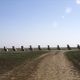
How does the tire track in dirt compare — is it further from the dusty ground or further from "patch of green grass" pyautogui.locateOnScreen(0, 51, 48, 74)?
"patch of green grass" pyautogui.locateOnScreen(0, 51, 48, 74)

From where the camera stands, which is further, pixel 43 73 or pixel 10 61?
pixel 10 61

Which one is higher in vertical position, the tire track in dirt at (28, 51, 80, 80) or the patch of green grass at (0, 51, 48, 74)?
the patch of green grass at (0, 51, 48, 74)

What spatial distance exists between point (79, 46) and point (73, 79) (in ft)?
302

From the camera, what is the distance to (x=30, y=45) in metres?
92.6

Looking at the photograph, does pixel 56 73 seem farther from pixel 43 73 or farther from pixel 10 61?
pixel 10 61

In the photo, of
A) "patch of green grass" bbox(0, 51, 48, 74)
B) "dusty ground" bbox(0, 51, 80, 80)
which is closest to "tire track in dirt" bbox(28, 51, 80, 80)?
"dusty ground" bbox(0, 51, 80, 80)

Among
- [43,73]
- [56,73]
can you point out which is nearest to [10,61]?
[43,73]

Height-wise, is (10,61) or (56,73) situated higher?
(10,61)

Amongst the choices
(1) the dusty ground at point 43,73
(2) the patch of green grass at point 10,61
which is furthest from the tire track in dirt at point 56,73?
(2) the patch of green grass at point 10,61

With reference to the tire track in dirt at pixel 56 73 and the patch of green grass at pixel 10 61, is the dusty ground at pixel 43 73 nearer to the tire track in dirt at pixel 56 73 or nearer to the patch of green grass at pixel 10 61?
the tire track in dirt at pixel 56 73

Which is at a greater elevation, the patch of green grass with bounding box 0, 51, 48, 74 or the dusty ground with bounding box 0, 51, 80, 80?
the patch of green grass with bounding box 0, 51, 48, 74

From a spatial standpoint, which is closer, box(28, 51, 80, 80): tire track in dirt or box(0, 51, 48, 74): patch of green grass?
box(28, 51, 80, 80): tire track in dirt

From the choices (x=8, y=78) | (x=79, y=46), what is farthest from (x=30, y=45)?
(x=8, y=78)

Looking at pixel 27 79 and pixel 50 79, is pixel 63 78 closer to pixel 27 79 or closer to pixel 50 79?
pixel 50 79
